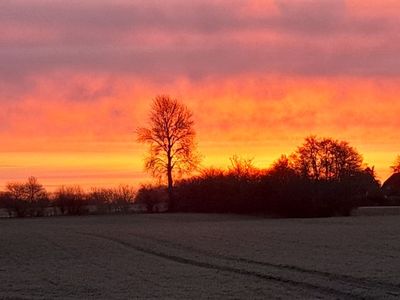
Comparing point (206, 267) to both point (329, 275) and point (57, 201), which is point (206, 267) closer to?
point (329, 275)

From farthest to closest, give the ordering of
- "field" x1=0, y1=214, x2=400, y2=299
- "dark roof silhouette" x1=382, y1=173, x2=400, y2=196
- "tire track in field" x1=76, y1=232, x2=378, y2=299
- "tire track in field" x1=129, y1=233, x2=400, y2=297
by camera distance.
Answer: "dark roof silhouette" x1=382, y1=173, x2=400, y2=196 < "field" x1=0, y1=214, x2=400, y2=299 < "tire track in field" x1=129, y1=233, x2=400, y2=297 < "tire track in field" x1=76, y1=232, x2=378, y2=299

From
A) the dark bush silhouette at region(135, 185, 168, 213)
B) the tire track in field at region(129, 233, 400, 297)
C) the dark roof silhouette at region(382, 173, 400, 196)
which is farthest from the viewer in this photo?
the dark roof silhouette at region(382, 173, 400, 196)

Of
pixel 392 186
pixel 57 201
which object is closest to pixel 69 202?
pixel 57 201

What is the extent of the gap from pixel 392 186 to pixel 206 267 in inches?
4997

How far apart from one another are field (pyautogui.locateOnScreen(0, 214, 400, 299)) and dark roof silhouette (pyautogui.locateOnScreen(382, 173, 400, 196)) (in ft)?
304

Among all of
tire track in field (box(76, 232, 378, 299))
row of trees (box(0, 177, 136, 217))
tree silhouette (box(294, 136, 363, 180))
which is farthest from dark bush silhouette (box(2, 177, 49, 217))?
tire track in field (box(76, 232, 378, 299))

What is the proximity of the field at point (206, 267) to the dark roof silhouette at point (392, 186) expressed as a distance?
304 feet

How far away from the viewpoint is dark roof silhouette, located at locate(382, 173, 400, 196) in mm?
138275

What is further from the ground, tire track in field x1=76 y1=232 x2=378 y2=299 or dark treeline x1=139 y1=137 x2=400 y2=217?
dark treeline x1=139 y1=137 x2=400 y2=217

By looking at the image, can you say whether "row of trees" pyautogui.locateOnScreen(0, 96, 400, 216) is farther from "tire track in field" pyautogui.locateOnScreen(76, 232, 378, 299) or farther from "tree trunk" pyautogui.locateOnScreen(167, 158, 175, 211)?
"tire track in field" pyautogui.locateOnScreen(76, 232, 378, 299)

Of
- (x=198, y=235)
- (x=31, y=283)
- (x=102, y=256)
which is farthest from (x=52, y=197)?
(x=31, y=283)

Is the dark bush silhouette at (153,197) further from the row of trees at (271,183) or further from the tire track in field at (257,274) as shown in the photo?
the tire track in field at (257,274)

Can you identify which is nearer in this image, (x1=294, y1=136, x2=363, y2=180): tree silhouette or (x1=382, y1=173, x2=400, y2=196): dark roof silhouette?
(x1=294, y1=136, x2=363, y2=180): tree silhouette

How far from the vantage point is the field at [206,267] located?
2120 cm
